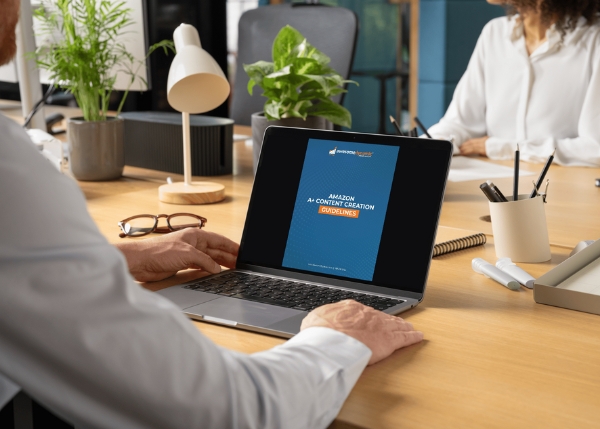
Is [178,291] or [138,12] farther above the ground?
[138,12]

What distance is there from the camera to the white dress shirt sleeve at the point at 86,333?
1.90 feet

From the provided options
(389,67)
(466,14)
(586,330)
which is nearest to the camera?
(586,330)

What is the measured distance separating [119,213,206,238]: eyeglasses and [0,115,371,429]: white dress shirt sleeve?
77 centimetres

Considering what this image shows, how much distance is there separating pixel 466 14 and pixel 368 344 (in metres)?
3.93

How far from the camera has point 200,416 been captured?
0.62 m

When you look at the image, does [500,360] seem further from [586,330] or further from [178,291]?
[178,291]

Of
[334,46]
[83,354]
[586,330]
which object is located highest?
[334,46]

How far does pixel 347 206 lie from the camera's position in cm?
110

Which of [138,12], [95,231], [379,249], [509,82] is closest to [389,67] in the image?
[509,82]

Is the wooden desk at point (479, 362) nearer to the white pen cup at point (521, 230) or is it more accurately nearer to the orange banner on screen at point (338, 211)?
the white pen cup at point (521, 230)

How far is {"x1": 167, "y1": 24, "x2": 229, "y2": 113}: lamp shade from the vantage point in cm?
164

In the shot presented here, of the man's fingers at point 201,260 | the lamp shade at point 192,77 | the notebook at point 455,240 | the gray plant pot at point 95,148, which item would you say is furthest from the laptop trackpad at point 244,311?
the gray plant pot at point 95,148

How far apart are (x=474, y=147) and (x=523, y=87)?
63 cm

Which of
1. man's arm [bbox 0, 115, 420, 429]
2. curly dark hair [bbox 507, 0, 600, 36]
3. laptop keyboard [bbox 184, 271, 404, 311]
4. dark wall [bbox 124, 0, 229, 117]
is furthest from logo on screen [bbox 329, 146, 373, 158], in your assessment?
curly dark hair [bbox 507, 0, 600, 36]
